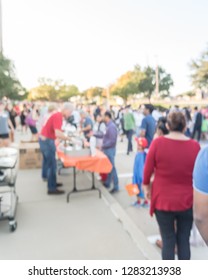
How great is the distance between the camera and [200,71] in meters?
30.9

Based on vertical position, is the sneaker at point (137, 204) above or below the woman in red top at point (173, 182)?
below

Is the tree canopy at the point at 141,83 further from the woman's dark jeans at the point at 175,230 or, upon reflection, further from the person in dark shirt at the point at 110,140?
the woman's dark jeans at the point at 175,230

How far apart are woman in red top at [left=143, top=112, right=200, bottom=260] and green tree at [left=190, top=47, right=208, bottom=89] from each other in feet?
101

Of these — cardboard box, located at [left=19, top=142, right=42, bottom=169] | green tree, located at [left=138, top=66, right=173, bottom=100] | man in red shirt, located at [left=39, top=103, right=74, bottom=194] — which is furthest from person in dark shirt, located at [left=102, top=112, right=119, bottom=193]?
green tree, located at [left=138, top=66, right=173, bottom=100]

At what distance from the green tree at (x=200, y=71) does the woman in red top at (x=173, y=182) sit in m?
30.9

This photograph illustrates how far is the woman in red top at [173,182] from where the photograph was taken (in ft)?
6.26

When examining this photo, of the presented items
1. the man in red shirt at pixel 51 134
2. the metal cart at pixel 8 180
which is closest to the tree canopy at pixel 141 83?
the man in red shirt at pixel 51 134

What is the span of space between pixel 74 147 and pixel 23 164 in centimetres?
218

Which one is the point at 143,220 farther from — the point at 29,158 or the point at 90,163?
the point at 29,158

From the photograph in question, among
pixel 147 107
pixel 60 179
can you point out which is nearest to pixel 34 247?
pixel 60 179

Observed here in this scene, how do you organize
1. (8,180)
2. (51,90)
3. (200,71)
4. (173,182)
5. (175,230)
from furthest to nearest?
(51,90) → (200,71) → (8,180) → (175,230) → (173,182)

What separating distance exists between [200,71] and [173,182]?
31.7 meters

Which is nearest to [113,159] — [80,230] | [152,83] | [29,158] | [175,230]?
[80,230]
